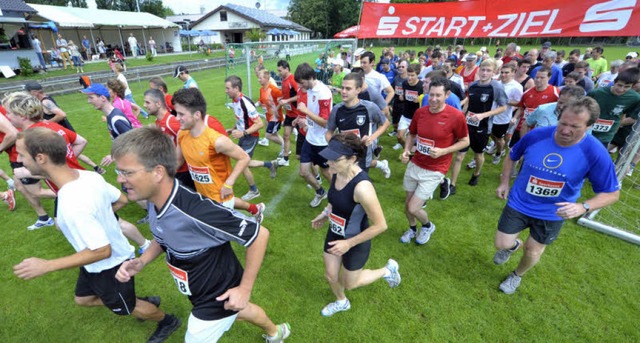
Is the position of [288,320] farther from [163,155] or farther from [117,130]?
[117,130]

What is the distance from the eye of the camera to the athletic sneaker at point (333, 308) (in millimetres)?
3412

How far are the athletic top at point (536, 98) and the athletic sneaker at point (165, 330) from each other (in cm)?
685

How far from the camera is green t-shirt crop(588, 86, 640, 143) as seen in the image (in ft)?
16.4

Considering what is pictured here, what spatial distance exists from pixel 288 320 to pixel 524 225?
9.40 ft

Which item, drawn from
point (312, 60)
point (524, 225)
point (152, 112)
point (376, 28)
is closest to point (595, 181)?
point (524, 225)

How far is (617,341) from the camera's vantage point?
315 cm

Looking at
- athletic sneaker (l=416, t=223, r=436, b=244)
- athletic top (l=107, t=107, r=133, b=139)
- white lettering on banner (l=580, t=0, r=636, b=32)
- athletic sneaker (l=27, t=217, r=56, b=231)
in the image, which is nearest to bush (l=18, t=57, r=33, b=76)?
athletic sneaker (l=27, t=217, r=56, b=231)

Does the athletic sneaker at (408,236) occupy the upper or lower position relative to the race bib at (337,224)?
lower

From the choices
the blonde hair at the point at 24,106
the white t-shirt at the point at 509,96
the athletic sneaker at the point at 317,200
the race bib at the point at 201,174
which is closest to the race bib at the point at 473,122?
the white t-shirt at the point at 509,96

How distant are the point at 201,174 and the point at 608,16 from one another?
778 cm

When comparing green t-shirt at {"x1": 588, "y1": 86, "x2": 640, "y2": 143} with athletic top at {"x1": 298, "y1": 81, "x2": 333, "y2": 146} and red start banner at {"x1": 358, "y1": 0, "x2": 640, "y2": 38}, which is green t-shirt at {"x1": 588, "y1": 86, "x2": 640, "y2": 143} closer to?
red start banner at {"x1": 358, "y1": 0, "x2": 640, "y2": 38}

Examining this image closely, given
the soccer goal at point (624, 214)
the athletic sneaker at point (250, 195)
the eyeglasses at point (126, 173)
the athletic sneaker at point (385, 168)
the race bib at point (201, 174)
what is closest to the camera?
the eyeglasses at point (126, 173)

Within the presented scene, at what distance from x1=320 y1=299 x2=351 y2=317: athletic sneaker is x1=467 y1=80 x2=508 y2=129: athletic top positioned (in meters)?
4.26

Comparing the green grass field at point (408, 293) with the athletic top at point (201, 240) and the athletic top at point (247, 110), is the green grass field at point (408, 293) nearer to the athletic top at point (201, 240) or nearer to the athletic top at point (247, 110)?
the athletic top at point (201, 240)
